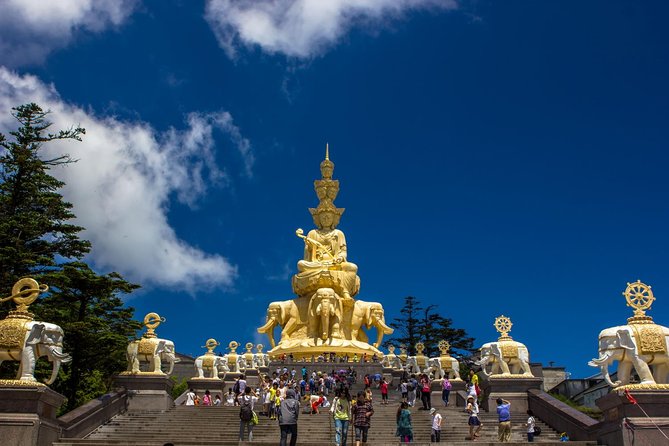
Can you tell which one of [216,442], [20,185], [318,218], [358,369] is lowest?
[216,442]

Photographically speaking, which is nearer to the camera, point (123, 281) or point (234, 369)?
point (123, 281)

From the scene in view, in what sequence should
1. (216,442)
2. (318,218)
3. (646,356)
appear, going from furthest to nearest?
(318,218) < (216,442) < (646,356)

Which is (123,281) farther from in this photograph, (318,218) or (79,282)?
(318,218)

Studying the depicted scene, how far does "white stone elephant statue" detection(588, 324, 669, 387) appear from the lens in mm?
14312

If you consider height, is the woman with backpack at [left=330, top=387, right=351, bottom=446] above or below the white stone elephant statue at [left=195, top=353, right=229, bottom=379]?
below

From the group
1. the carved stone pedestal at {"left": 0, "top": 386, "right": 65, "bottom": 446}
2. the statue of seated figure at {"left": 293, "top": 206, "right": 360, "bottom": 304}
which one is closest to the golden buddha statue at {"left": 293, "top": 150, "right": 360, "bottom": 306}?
the statue of seated figure at {"left": 293, "top": 206, "right": 360, "bottom": 304}

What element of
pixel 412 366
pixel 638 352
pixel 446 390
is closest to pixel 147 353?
pixel 446 390

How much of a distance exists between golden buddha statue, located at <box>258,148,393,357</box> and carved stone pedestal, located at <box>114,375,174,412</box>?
13994mm

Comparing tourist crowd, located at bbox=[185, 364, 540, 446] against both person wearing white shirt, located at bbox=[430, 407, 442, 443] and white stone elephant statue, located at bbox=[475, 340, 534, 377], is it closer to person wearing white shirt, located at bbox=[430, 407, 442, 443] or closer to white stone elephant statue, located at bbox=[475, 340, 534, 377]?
person wearing white shirt, located at bbox=[430, 407, 442, 443]

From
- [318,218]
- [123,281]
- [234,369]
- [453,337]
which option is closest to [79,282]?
[123,281]

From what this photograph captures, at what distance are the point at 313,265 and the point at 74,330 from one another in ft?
51.4

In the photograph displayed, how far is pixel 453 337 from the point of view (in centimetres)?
5706

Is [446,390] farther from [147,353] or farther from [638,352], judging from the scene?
[147,353]

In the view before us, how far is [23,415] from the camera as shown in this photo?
14.6m
